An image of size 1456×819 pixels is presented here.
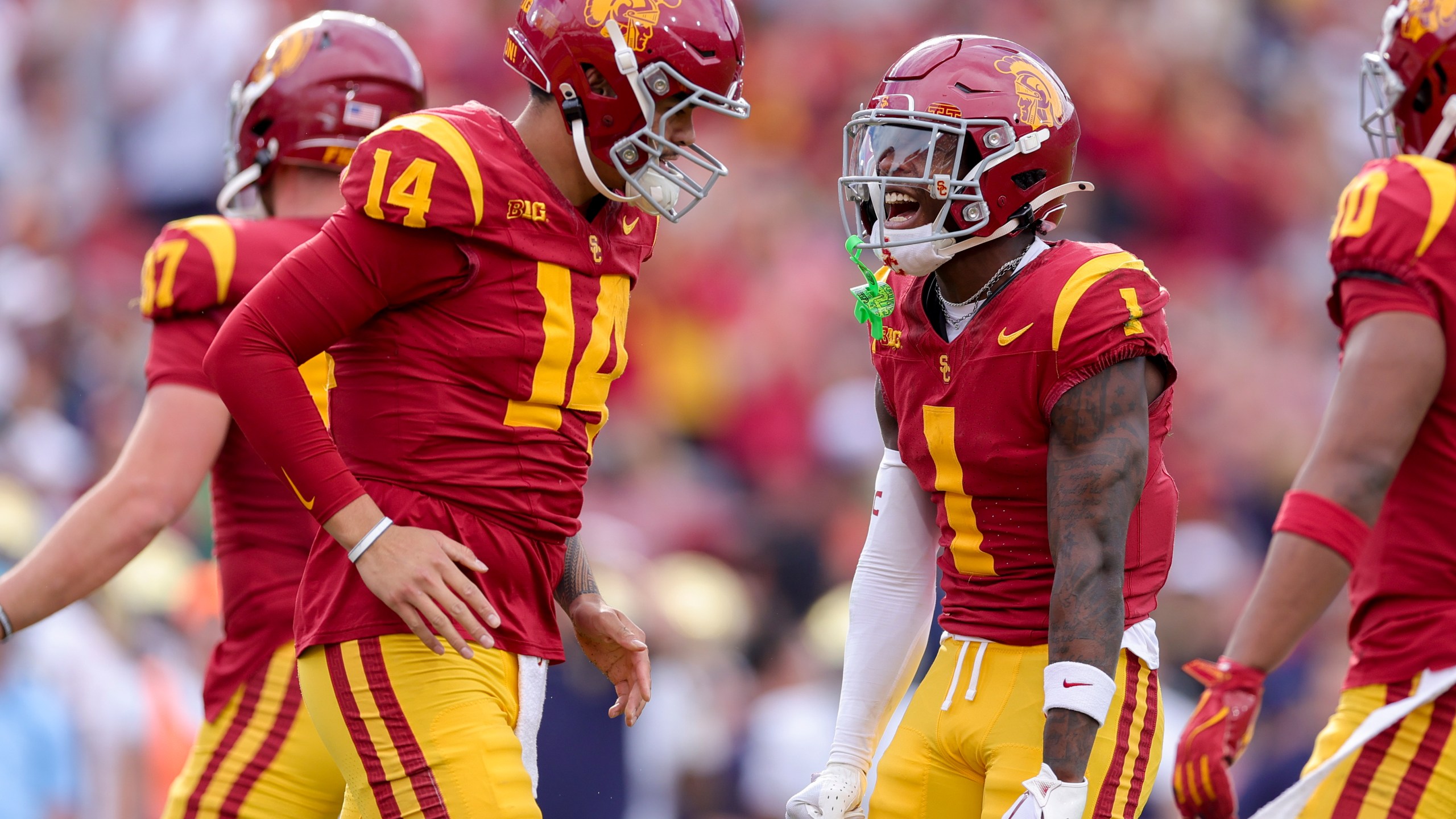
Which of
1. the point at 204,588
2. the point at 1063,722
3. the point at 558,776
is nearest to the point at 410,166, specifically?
the point at 1063,722

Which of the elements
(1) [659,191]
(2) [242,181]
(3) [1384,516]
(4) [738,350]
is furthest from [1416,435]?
(4) [738,350]

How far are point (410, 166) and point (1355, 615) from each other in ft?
6.51

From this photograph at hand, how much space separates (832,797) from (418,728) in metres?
0.90

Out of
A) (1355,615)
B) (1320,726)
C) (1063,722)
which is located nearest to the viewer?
(1063,722)

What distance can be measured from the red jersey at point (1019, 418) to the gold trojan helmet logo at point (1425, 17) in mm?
676

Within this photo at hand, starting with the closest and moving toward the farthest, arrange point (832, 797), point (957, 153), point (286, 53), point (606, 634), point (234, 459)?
point (957, 153)
point (832, 797)
point (606, 634)
point (234, 459)
point (286, 53)

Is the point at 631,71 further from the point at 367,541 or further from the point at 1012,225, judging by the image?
the point at 367,541

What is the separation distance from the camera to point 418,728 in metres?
2.93

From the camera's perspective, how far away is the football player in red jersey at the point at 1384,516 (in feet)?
9.46

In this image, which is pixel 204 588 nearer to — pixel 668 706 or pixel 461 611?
Result: pixel 668 706

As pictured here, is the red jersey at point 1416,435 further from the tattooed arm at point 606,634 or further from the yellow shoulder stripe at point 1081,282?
the tattooed arm at point 606,634

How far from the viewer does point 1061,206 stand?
10.8ft

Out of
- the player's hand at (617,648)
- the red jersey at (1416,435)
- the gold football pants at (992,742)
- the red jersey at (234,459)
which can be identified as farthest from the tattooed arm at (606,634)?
the red jersey at (1416,435)

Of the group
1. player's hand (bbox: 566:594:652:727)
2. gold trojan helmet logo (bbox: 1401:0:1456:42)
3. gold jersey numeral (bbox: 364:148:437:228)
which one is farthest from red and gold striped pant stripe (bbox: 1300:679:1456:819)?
gold jersey numeral (bbox: 364:148:437:228)
